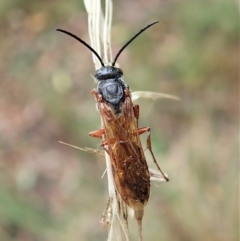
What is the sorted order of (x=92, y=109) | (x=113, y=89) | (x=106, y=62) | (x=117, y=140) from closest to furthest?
1. (x=106, y=62)
2. (x=117, y=140)
3. (x=113, y=89)
4. (x=92, y=109)

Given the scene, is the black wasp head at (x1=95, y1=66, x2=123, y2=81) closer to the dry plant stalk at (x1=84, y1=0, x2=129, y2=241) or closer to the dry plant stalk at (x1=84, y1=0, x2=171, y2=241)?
the dry plant stalk at (x1=84, y1=0, x2=171, y2=241)

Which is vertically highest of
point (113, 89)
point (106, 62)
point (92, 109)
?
point (92, 109)

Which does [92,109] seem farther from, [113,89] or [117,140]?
[117,140]

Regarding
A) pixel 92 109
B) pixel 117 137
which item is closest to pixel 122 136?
pixel 117 137

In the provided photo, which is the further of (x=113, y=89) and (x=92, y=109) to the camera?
(x=92, y=109)

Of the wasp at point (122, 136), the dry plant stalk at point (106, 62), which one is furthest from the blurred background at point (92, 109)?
the dry plant stalk at point (106, 62)

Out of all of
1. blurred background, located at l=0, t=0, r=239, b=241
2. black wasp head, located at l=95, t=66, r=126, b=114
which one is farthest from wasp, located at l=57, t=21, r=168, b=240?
blurred background, located at l=0, t=0, r=239, b=241

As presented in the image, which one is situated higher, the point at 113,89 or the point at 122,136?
the point at 113,89
